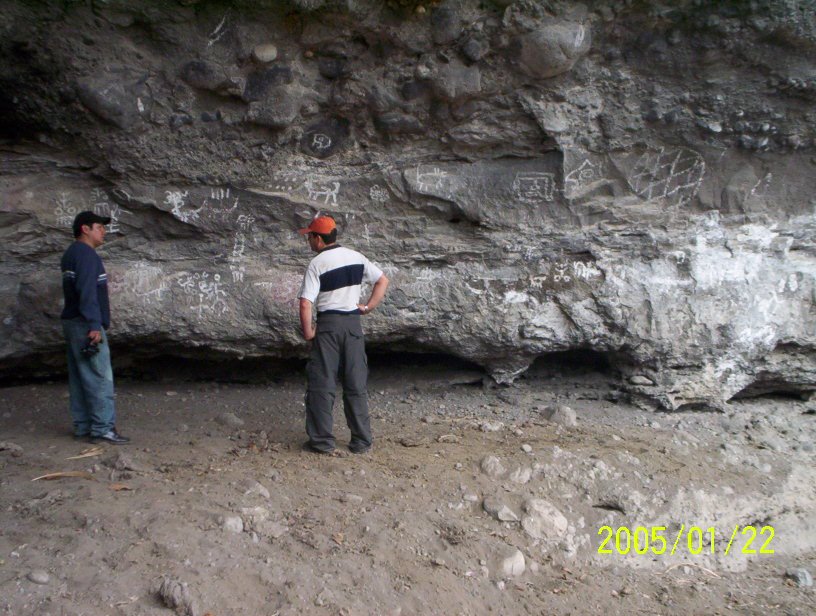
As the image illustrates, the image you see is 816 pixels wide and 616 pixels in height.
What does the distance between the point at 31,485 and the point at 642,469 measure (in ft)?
10.6

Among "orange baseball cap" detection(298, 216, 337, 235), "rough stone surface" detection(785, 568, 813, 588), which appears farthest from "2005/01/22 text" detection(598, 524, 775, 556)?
"orange baseball cap" detection(298, 216, 337, 235)

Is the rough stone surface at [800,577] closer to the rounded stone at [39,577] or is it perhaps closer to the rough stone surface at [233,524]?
the rough stone surface at [233,524]

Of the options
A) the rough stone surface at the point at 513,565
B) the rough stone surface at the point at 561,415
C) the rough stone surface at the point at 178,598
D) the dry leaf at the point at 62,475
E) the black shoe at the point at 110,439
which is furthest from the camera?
the rough stone surface at the point at 561,415

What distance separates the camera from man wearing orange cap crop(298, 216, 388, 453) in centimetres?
392

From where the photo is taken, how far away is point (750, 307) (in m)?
4.85

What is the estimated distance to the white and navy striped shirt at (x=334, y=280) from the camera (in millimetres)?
3902

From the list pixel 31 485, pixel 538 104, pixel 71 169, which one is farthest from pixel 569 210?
pixel 31 485

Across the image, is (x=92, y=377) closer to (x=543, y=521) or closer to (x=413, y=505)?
(x=413, y=505)

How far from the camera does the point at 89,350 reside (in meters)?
3.91

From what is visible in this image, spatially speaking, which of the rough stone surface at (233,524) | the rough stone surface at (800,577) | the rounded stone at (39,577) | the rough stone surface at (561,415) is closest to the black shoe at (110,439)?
the rough stone surface at (233,524)

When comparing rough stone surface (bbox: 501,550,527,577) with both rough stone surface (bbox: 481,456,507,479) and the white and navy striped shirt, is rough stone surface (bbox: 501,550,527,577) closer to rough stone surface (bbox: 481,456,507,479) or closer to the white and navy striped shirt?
rough stone surface (bbox: 481,456,507,479)

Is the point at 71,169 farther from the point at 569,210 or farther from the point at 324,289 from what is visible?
the point at 569,210

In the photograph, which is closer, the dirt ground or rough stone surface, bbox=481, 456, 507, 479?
the dirt ground

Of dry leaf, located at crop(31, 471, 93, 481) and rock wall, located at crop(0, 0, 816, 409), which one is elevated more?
rock wall, located at crop(0, 0, 816, 409)
